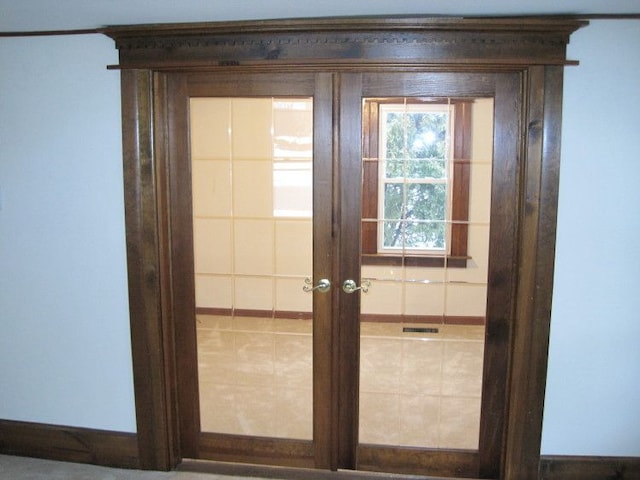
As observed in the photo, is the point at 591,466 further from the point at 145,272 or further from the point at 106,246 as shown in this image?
the point at 106,246

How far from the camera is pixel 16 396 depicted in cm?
235

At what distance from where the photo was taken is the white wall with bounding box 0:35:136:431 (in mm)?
2111

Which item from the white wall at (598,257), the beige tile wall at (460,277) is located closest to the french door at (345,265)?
the beige tile wall at (460,277)

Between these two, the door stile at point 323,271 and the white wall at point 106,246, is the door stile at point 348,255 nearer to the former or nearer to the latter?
the door stile at point 323,271

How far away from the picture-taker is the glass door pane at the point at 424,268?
205 cm

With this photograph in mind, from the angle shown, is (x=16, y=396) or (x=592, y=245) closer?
(x=592, y=245)

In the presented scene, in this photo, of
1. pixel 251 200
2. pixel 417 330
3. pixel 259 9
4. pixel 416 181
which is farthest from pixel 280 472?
pixel 259 9

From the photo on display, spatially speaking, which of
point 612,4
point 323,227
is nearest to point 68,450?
point 323,227

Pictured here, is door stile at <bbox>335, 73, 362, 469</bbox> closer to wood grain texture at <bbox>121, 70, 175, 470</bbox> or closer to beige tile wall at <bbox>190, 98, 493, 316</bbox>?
beige tile wall at <bbox>190, 98, 493, 316</bbox>

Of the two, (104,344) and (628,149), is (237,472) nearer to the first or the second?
(104,344)

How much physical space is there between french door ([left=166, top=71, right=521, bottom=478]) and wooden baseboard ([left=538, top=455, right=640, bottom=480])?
0.25 m

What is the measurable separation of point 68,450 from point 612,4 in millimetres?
3176

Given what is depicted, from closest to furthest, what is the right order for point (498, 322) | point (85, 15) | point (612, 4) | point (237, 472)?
point (612, 4) < point (85, 15) < point (498, 322) < point (237, 472)

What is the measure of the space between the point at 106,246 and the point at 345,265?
115 cm
